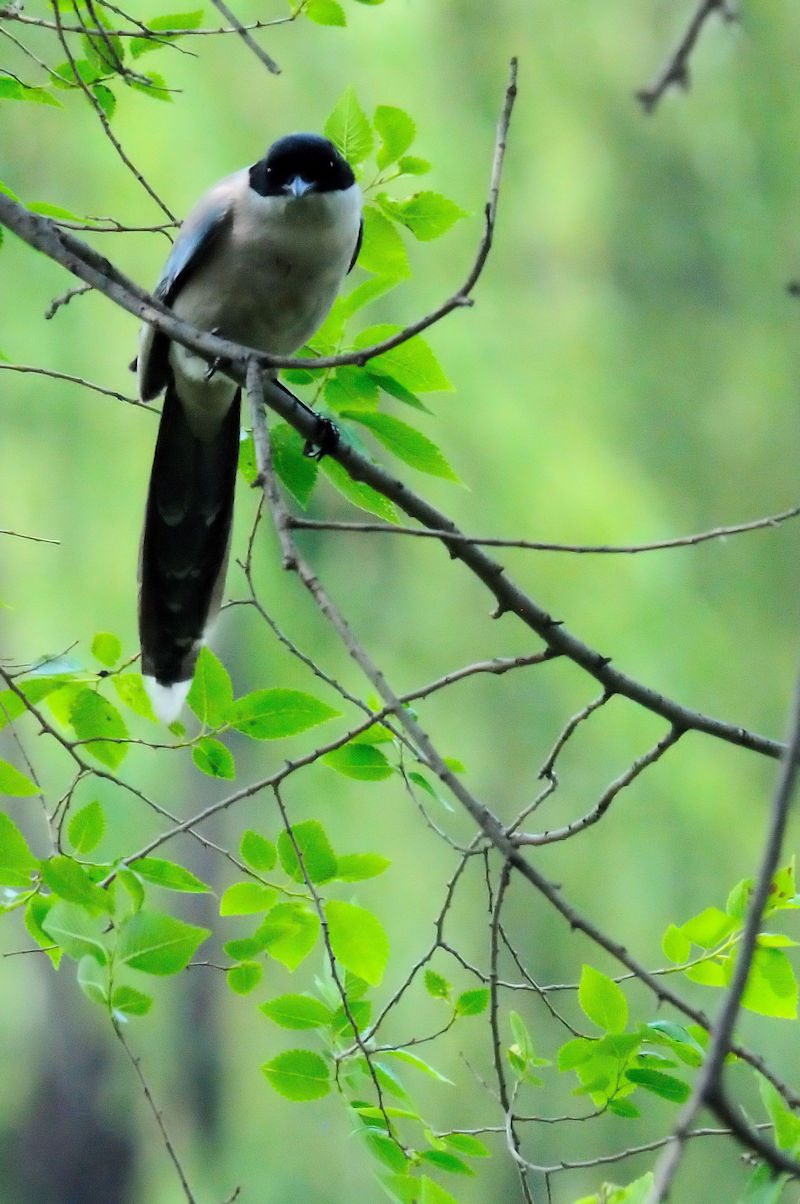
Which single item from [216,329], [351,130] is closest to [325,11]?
[351,130]

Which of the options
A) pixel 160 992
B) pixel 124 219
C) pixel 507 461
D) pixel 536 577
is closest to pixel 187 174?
pixel 124 219

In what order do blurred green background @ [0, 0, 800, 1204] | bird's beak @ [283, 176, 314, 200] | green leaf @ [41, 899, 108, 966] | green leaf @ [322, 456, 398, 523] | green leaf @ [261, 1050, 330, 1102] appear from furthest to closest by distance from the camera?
blurred green background @ [0, 0, 800, 1204], bird's beak @ [283, 176, 314, 200], green leaf @ [322, 456, 398, 523], green leaf @ [261, 1050, 330, 1102], green leaf @ [41, 899, 108, 966]

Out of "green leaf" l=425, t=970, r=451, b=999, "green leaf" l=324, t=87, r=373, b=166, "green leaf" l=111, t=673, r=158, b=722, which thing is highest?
"green leaf" l=324, t=87, r=373, b=166

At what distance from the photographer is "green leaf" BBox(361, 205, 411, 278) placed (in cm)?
97

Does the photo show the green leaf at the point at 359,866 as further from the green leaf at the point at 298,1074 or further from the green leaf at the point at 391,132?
the green leaf at the point at 391,132

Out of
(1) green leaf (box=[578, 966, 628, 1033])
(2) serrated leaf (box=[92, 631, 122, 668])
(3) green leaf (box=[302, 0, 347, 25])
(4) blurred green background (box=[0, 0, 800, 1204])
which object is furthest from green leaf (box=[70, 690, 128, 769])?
(4) blurred green background (box=[0, 0, 800, 1204])

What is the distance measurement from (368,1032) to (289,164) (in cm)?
84

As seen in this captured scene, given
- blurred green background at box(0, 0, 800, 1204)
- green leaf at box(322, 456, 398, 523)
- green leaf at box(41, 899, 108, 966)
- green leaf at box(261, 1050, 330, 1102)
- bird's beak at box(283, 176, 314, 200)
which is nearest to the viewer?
green leaf at box(41, 899, 108, 966)

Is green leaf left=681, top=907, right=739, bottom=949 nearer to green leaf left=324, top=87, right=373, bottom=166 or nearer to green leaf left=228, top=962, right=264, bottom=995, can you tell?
green leaf left=228, top=962, right=264, bottom=995

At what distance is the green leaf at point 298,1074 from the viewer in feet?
2.71

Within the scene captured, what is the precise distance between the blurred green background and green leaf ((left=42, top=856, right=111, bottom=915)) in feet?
6.41

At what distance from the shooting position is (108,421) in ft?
10.3

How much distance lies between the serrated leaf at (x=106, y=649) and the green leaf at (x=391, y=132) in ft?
1.30

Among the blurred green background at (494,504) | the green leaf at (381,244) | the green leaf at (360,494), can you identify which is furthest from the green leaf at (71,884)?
the blurred green background at (494,504)
